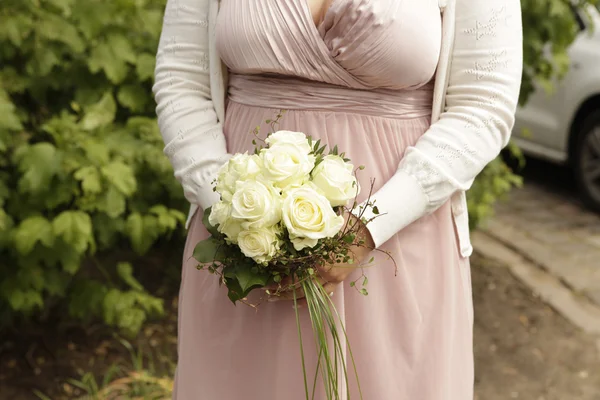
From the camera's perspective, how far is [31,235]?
10.4 ft

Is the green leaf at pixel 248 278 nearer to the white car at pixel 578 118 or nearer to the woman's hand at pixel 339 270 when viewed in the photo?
the woman's hand at pixel 339 270

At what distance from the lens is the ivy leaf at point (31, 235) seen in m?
3.16

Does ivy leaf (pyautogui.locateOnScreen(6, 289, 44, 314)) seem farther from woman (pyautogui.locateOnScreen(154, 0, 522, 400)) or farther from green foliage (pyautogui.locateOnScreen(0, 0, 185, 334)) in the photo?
woman (pyautogui.locateOnScreen(154, 0, 522, 400))

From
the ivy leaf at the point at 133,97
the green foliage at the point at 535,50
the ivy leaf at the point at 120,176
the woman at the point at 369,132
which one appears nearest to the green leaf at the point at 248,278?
the woman at the point at 369,132

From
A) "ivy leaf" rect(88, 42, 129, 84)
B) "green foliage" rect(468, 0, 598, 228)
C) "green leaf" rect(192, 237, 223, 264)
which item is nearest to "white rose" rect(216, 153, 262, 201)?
"green leaf" rect(192, 237, 223, 264)

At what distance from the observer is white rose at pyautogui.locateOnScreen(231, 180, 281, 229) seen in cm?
147

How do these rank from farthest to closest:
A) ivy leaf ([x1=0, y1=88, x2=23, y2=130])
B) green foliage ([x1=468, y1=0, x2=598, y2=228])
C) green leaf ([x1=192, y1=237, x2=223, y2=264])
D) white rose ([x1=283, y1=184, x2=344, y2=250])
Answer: green foliage ([x1=468, y1=0, x2=598, y2=228]) → ivy leaf ([x1=0, y1=88, x2=23, y2=130]) → green leaf ([x1=192, y1=237, x2=223, y2=264]) → white rose ([x1=283, y1=184, x2=344, y2=250])

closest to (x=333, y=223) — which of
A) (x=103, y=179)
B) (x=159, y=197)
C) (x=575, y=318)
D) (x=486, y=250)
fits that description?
(x=103, y=179)

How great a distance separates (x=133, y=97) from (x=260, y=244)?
7.50ft

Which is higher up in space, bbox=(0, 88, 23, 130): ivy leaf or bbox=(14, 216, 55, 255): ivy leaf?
bbox=(0, 88, 23, 130): ivy leaf

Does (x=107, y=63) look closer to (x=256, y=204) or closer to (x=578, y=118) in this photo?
(x=256, y=204)

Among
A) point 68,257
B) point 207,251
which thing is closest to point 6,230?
point 68,257

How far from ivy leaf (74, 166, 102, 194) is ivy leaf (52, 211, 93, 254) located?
12 centimetres

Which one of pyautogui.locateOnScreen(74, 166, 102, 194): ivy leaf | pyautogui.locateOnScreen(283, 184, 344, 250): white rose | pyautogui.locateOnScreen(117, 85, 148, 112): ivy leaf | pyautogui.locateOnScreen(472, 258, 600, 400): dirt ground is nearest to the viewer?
pyautogui.locateOnScreen(283, 184, 344, 250): white rose
